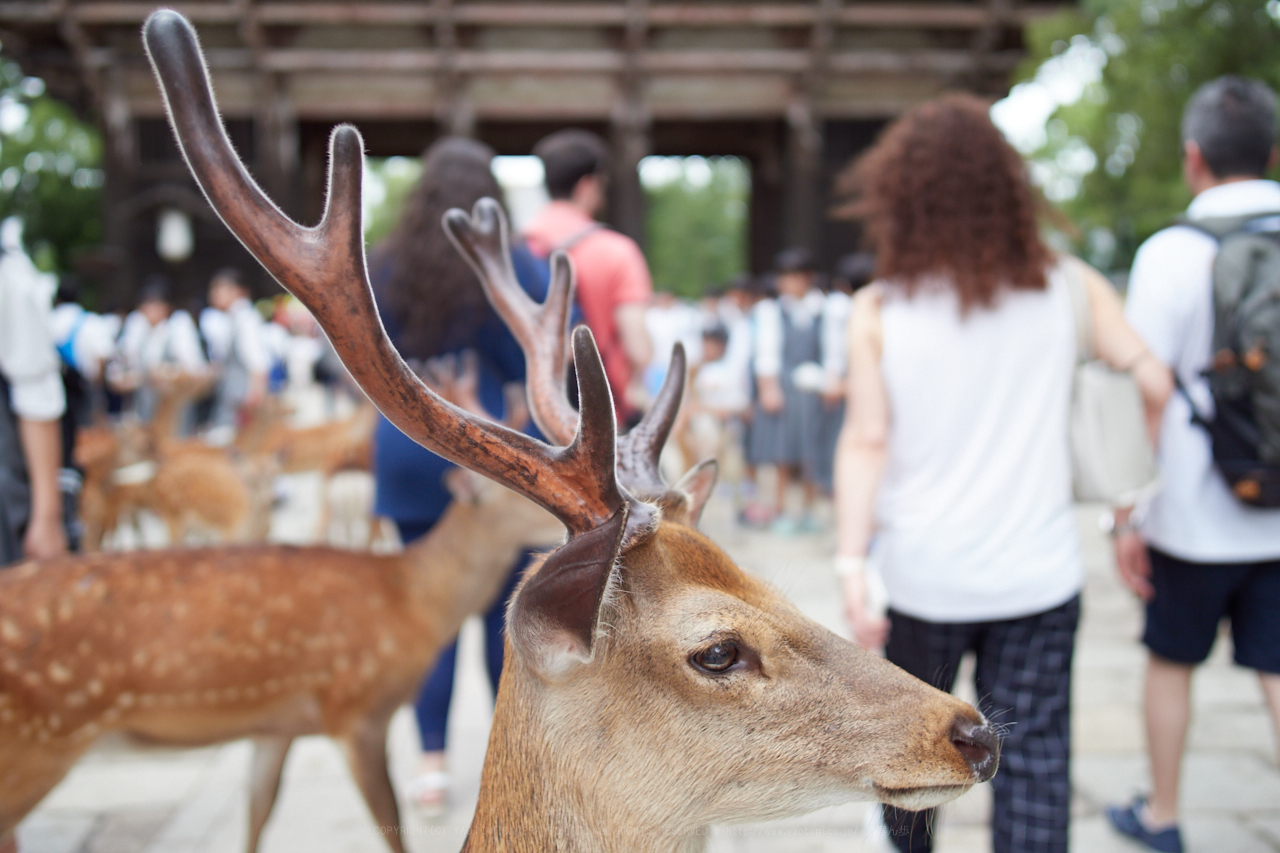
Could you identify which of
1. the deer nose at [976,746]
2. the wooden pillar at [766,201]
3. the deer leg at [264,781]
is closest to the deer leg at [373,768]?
the deer leg at [264,781]

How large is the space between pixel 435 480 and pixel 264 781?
97 cm

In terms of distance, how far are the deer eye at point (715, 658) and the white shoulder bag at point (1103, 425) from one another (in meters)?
1.22

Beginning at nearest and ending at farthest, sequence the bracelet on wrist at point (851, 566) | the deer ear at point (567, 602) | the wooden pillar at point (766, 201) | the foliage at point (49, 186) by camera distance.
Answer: the deer ear at point (567, 602)
the bracelet on wrist at point (851, 566)
the wooden pillar at point (766, 201)
the foliage at point (49, 186)

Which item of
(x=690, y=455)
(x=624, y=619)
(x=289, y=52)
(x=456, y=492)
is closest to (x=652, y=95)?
(x=289, y=52)

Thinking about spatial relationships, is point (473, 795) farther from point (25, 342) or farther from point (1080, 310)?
point (1080, 310)

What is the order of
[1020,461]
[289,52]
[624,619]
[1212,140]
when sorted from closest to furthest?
[624,619] < [1020,461] < [1212,140] < [289,52]

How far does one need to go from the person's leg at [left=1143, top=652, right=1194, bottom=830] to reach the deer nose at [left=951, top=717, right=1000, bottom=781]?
65.7 inches

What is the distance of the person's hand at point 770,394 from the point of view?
725cm

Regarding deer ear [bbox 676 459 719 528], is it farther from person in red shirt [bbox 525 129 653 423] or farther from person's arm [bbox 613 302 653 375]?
person's arm [bbox 613 302 653 375]

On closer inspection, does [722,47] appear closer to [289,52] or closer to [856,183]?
[289,52]

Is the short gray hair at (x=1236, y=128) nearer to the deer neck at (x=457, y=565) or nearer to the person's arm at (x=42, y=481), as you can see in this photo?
the deer neck at (x=457, y=565)

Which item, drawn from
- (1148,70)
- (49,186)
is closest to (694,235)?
(49,186)

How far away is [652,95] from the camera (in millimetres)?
12336

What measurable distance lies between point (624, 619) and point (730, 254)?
42.4 m
